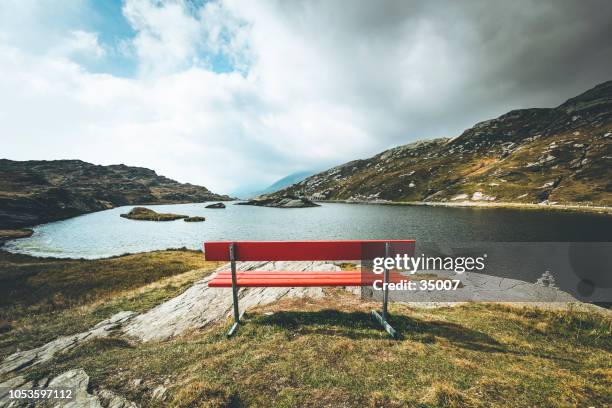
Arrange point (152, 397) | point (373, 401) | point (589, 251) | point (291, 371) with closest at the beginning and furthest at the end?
point (373, 401)
point (152, 397)
point (291, 371)
point (589, 251)

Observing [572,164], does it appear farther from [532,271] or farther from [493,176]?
[532,271]

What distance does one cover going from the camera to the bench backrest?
7.61 metres

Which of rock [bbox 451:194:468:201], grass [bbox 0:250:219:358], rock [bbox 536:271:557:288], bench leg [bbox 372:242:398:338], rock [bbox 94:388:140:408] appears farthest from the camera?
rock [bbox 451:194:468:201]

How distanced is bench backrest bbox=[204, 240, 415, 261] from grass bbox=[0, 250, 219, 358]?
6893 millimetres

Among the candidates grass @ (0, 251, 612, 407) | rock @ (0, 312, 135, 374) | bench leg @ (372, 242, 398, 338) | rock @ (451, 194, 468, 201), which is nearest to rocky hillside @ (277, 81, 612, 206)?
rock @ (451, 194, 468, 201)

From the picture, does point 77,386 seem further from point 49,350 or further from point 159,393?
point 49,350

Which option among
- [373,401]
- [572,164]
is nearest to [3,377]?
[373,401]

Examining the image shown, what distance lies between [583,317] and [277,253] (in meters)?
9.87

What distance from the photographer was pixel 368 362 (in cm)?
580

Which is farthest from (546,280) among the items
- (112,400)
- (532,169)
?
(532,169)

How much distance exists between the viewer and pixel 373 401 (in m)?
4.49

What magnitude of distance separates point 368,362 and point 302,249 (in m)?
3.21

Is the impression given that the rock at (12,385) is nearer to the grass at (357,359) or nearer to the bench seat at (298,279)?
the grass at (357,359)

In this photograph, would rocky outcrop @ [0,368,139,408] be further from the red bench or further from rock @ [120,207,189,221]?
rock @ [120,207,189,221]
